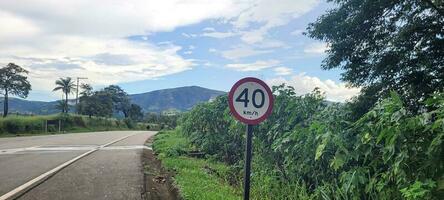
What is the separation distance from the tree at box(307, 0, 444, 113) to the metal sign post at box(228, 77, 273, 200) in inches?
440

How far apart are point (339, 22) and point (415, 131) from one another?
52.8ft

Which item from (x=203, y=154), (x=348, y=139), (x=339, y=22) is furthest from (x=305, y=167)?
(x=339, y=22)

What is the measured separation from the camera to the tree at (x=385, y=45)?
17297 mm

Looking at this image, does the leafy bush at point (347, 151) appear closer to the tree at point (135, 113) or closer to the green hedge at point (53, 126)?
the green hedge at point (53, 126)

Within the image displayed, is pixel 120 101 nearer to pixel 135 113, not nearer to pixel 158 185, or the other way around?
pixel 135 113

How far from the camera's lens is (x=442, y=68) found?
683 inches

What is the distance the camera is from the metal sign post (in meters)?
5.77

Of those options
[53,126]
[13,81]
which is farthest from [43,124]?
[13,81]

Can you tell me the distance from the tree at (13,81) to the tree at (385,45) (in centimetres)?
8119

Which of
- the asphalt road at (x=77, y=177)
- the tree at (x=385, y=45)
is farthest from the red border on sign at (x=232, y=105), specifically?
the tree at (x=385, y=45)

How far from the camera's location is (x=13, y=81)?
89125 mm

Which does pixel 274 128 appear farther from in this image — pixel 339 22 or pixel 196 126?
pixel 339 22

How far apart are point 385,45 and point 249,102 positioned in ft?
49.2

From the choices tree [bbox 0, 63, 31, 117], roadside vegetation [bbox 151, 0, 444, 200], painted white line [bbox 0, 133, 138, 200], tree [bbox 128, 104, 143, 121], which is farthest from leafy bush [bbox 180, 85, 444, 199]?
tree [bbox 128, 104, 143, 121]
